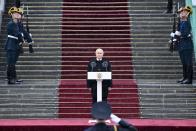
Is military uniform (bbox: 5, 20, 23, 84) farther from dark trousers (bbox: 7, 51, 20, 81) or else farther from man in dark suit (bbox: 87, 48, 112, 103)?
man in dark suit (bbox: 87, 48, 112, 103)

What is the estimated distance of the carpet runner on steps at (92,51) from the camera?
43.4 ft

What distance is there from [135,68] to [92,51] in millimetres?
1365

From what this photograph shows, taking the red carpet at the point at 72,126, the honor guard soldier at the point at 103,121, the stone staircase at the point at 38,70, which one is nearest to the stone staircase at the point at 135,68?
the stone staircase at the point at 38,70

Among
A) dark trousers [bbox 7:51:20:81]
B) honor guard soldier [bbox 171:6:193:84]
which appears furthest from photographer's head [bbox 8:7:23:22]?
honor guard soldier [bbox 171:6:193:84]

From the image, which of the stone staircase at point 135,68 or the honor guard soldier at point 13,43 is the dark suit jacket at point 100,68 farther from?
the honor guard soldier at point 13,43

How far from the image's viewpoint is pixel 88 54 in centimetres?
1554

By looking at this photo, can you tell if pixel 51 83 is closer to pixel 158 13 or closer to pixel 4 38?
pixel 4 38

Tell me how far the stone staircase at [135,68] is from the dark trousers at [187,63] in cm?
33

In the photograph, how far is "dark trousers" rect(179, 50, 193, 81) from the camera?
1391 centimetres

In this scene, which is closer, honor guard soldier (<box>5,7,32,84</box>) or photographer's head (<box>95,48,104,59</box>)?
photographer's head (<box>95,48,104,59</box>)

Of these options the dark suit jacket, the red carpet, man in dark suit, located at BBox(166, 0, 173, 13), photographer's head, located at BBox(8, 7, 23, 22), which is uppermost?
man in dark suit, located at BBox(166, 0, 173, 13)

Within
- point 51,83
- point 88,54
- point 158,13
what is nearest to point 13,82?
point 51,83

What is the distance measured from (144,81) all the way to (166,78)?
2.06ft

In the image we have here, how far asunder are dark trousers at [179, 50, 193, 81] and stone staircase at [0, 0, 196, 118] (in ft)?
1.08
